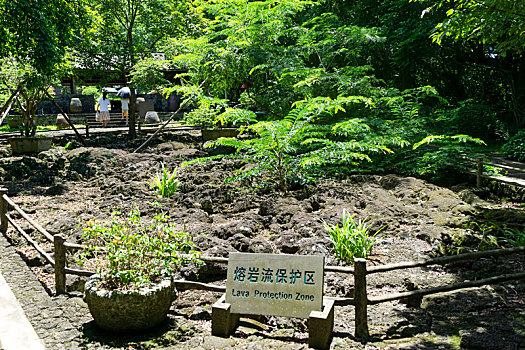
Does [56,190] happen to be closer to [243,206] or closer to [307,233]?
[243,206]

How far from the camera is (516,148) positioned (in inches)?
563

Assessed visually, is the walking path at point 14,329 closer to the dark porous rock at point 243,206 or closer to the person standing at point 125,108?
the dark porous rock at point 243,206

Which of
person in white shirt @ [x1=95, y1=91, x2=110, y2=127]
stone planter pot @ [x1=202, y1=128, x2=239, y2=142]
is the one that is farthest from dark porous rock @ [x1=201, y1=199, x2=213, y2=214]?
person in white shirt @ [x1=95, y1=91, x2=110, y2=127]

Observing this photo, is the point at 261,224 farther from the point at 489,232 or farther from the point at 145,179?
the point at 145,179

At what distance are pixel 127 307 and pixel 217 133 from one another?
15407 millimetres

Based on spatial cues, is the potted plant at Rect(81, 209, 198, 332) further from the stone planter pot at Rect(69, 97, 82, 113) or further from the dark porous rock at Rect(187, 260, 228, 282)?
the stone planter pot at Rect(69, 97, 82, 113)

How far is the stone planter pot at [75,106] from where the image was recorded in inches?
1179

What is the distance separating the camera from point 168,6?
66.2 feet

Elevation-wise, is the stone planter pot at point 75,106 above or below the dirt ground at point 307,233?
above

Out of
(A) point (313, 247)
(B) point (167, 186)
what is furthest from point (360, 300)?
(B) point (167, 186)

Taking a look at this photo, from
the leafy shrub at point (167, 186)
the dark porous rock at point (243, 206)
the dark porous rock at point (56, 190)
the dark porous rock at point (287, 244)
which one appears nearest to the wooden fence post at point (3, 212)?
the dark porous rock at point (56, 190)

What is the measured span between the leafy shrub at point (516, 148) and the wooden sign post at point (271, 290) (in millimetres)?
11970

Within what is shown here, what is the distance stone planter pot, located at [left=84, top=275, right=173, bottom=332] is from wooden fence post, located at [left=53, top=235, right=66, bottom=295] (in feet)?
4.30

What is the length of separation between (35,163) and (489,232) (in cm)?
1375
